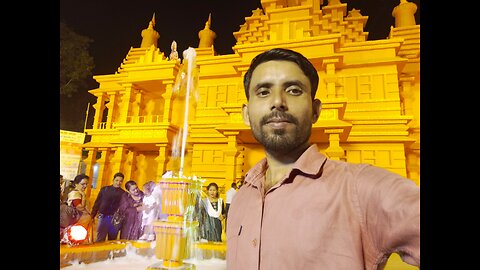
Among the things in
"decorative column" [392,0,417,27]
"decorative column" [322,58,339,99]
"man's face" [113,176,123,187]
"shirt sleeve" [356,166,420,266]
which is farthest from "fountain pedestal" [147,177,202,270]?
"decorative column" [392,0,417,27]

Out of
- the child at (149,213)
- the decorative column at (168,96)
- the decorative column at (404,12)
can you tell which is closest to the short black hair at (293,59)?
the child at (149,213)

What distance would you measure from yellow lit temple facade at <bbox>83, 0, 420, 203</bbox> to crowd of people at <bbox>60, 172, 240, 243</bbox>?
15cm

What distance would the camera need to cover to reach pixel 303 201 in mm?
664

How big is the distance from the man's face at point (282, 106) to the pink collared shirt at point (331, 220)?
0.06m

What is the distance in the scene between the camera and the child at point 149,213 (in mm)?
1475

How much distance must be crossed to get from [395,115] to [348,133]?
1.55 feet

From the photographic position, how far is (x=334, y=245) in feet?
2.02

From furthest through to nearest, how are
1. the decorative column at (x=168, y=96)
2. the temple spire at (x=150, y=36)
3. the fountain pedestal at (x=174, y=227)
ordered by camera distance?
the decorative column at (x=168, y=96) < the temple spire at (x=150, y=36) < the fountain pedestal at (x=174, y=227)

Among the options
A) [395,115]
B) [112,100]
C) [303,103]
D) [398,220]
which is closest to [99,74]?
[112,100]

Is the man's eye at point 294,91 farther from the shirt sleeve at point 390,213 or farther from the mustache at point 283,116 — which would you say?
the shirt sleeve at point 390,213

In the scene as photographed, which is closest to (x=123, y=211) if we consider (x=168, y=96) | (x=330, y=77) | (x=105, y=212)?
(x=105, y=212)

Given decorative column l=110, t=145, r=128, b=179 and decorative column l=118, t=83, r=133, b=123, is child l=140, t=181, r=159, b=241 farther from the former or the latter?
decorative column l=118, t=83, r=133, b=123

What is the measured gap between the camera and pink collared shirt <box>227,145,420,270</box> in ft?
1.84

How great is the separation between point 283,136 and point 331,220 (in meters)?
0.23
